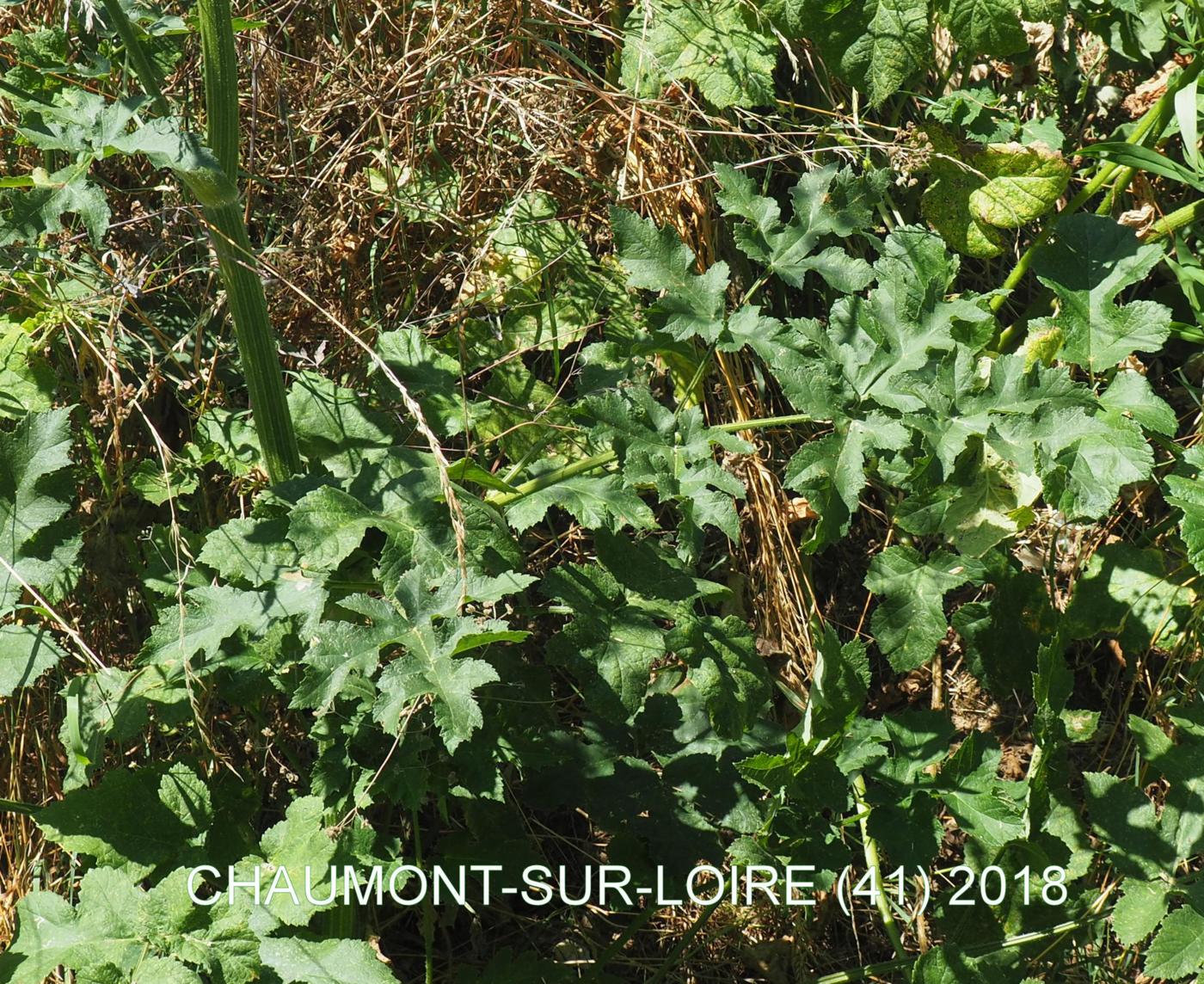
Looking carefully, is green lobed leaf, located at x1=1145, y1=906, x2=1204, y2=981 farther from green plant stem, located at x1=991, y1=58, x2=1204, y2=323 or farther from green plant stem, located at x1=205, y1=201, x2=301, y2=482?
green plant stem, located at x1=205, y1=201, x2=301, y2=482

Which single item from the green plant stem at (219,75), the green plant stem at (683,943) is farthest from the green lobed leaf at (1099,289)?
the green plant stem at (219,75)

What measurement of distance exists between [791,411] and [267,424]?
127 centimetres

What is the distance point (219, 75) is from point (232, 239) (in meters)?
0.25

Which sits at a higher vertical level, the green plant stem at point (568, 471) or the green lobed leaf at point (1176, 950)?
the green plant stem at point (568, 471)

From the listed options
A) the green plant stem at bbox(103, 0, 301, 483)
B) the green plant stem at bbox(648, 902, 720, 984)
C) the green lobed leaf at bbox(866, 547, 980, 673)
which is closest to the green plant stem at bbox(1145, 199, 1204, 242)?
the green lobed leaf at bbox(866, 547, 980, 673)

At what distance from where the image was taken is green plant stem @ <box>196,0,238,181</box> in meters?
1.83

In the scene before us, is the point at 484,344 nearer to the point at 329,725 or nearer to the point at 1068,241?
the point at 329,725

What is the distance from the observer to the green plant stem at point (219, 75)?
1828mm

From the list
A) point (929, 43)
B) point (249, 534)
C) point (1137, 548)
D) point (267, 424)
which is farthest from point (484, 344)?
point (1137, 548)

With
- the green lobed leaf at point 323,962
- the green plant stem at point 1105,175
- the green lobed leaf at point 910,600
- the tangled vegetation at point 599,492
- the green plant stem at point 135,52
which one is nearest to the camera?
the green plant stem at point 135,52

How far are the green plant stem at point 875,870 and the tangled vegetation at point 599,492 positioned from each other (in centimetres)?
2

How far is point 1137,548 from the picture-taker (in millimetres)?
2697

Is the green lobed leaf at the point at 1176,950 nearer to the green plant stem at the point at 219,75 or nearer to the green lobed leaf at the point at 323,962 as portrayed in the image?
the green lobed leaf at the point at 323,962

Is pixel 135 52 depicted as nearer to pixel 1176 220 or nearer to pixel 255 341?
pixel 255 341
